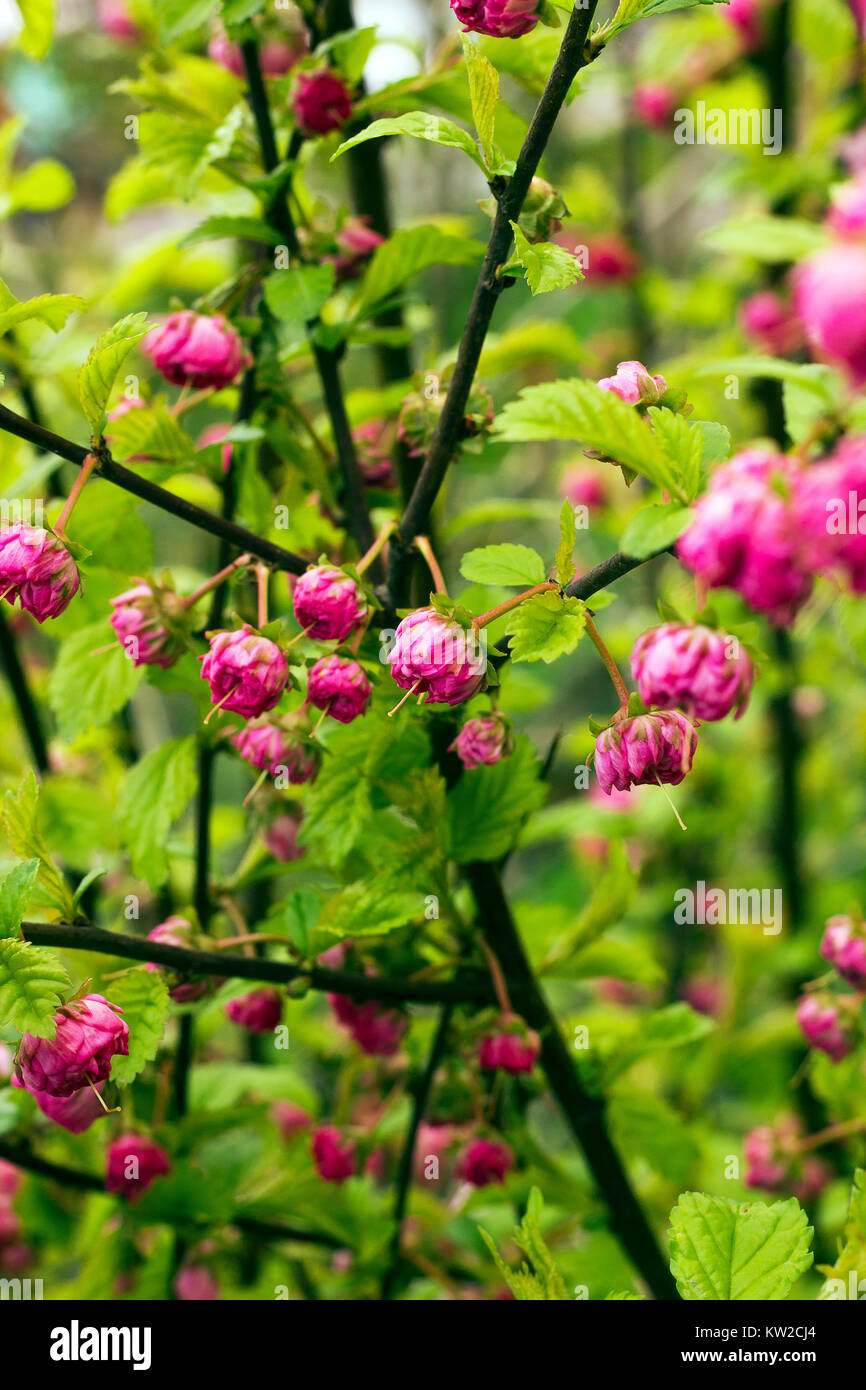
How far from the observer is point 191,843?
92cm

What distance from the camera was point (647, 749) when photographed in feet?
1.60

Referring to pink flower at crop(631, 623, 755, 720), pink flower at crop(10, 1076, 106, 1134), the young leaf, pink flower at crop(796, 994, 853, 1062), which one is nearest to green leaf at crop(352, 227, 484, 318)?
the young leaf

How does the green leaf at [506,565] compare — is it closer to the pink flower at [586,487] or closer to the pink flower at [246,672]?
the pink flower at [246,672]

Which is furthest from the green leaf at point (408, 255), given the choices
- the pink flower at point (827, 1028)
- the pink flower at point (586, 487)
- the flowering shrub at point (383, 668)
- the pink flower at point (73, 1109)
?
the pink flower at point (586, 487)

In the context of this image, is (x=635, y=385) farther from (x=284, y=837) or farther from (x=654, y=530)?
(x=284, y=837)

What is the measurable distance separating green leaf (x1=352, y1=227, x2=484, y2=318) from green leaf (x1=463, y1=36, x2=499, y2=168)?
167 mm

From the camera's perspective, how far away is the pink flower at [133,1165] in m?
0.74

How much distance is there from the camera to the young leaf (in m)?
0.48

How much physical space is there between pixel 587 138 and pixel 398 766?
2336mm

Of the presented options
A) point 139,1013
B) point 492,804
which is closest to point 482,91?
point 492,804

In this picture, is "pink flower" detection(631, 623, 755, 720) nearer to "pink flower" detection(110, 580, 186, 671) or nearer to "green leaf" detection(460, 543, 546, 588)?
"green leaf" detection(460, 543, 546, 588)

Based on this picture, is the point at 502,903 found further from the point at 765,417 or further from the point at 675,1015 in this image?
the point at 765,417

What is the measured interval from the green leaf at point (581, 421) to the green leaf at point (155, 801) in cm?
39

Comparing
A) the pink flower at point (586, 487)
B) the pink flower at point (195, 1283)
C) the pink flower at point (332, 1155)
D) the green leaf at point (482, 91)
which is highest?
the pink flower at point (586, 487)
